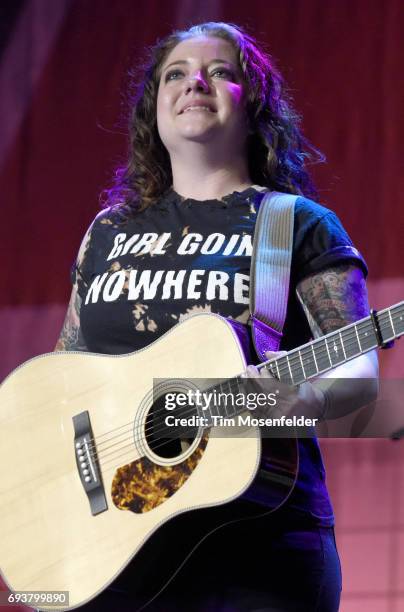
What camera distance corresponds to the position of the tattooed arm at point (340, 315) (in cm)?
173

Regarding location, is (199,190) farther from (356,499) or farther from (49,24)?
(49,24)

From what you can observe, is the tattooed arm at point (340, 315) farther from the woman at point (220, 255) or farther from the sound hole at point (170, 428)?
the sound hole at point (170, 428)

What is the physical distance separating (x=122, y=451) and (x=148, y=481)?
0.30 ft

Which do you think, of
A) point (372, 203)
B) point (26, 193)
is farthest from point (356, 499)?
point (26, 193)

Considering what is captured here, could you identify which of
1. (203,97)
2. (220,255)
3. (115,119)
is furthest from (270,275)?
(115,119)

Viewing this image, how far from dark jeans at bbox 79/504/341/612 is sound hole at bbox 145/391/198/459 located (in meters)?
0.15

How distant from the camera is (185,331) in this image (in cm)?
177

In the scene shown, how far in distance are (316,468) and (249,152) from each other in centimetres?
77

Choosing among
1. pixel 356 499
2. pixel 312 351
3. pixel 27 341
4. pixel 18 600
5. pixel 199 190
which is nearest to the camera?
pixel 312 351

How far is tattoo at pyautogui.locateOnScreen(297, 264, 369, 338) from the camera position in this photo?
5.88 ft

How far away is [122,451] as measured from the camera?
1762mm

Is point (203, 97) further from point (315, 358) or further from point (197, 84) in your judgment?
point (315, 358)

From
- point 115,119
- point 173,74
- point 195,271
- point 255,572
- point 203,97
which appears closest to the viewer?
point 255,572

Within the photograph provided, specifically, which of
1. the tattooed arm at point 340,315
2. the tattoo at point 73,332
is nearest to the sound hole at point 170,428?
the tattooed arm at point 340,315
